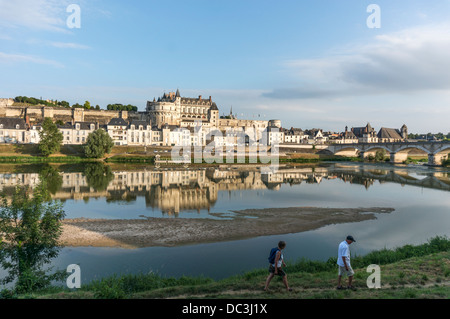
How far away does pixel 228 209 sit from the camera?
22.2 meters

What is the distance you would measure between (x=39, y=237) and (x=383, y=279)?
9.67 meters

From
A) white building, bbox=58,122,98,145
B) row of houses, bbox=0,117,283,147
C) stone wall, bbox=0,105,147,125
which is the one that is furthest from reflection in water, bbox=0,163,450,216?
stone wall, bbox=0,105,147,125

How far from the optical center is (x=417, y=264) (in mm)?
9633

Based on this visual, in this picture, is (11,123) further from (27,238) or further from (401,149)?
(401,149)

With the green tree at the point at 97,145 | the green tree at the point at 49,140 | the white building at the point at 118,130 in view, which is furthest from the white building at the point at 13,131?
the green tree at the point at 97,145

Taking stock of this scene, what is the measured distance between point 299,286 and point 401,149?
68081 mm

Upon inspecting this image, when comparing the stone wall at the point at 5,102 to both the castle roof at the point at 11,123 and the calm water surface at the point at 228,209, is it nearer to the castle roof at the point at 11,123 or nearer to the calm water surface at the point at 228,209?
the castle roof at the point at 11,123

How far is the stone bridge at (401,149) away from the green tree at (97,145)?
57454mm

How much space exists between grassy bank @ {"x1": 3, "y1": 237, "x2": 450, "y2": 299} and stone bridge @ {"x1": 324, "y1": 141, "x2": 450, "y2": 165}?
189 feet

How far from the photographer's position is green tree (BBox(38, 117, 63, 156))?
5453 cm

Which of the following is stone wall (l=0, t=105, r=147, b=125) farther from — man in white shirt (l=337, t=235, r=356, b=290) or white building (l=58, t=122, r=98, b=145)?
man in white shirt (l=337, t=235, r=356, b=290)
